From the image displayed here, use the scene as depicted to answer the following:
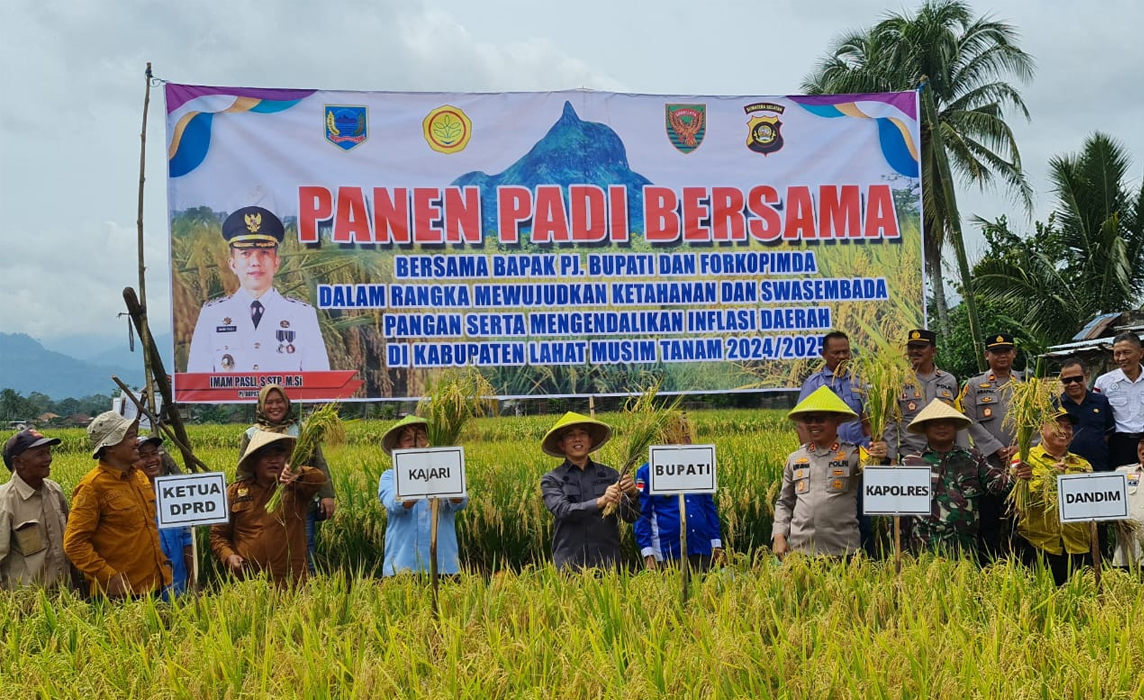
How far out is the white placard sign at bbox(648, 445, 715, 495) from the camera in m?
4.67

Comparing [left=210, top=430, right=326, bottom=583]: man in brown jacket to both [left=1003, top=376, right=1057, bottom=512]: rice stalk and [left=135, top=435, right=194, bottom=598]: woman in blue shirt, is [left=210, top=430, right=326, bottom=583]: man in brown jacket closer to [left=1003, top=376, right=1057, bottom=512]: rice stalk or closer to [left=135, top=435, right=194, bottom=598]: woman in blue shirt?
[left=135, top=435, right=194, bottom=598]: woman in blue shirt

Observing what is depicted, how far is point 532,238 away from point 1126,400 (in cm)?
469

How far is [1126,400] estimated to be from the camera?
22.1ft

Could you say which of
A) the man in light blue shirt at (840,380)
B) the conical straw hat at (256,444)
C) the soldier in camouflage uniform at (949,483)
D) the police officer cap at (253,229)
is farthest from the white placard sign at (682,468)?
the police officer cap at (253,229)

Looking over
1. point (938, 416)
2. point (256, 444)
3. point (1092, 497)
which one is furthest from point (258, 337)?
point (1092, 497)

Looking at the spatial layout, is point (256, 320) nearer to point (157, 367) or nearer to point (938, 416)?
point (157, 367)

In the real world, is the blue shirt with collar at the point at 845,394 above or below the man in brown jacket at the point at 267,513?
above

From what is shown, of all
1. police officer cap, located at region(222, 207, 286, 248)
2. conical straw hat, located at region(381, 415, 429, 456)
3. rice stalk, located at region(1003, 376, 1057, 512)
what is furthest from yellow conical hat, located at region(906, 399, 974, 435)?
police officer cap, located at region(222, 207, 286, 248)

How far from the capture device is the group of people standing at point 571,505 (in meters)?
Answer: 5.09

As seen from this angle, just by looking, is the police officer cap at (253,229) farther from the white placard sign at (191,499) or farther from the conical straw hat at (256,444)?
the white placard sign at (191,499)

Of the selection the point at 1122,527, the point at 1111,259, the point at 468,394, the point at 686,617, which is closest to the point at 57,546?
the point at 468,394

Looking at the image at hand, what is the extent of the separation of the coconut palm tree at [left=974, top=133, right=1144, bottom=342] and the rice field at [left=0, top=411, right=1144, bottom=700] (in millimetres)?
20707

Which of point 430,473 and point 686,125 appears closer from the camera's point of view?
point 430,473

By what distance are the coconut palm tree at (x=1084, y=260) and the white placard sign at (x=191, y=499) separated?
2236 centimetres
